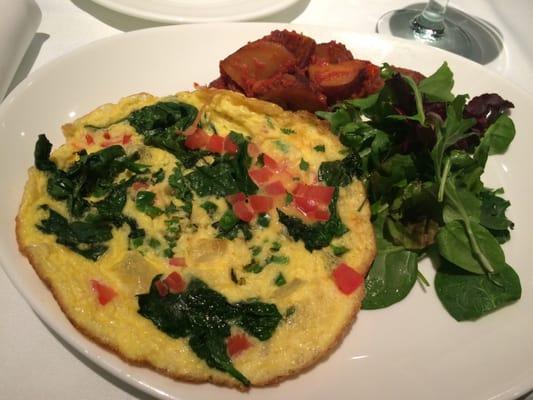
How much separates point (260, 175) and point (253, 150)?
0.53ft

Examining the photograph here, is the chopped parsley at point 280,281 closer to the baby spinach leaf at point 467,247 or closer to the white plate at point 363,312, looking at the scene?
the white plate at point 363,312

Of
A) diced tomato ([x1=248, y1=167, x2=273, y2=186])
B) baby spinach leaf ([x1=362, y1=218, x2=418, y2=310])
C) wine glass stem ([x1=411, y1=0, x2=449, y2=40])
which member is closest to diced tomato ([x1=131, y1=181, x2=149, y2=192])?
diced tomato ([x1=248, y1=167, x2=273, y2=186])

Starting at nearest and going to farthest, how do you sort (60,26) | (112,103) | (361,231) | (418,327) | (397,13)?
(418,327)
(361,231)
(112,103)
(60,26)
(397,13)

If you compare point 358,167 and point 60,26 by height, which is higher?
point 358,167

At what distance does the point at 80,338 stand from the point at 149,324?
0.84ft

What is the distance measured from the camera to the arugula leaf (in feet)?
6.37

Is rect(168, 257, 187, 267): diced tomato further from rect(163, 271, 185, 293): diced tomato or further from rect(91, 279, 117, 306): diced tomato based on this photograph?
rect(91, 279, 117, 306): diced tomato

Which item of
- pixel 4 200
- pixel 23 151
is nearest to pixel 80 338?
pixel 4 200

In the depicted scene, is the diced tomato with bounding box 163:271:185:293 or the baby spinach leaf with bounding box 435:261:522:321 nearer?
the diced tomato with bounding box 163:271:185:293

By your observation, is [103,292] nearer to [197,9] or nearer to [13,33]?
[13,33]

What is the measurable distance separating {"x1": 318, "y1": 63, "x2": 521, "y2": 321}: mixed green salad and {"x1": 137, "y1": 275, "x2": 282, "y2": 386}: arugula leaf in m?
0.51

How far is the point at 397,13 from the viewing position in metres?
4.06

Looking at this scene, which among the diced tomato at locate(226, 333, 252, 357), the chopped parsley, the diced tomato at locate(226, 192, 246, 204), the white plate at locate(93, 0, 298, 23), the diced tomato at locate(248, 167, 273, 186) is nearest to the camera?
the diced tomato at locate(226, 333, 252, 357)

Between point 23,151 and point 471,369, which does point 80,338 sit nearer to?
point 23,151
